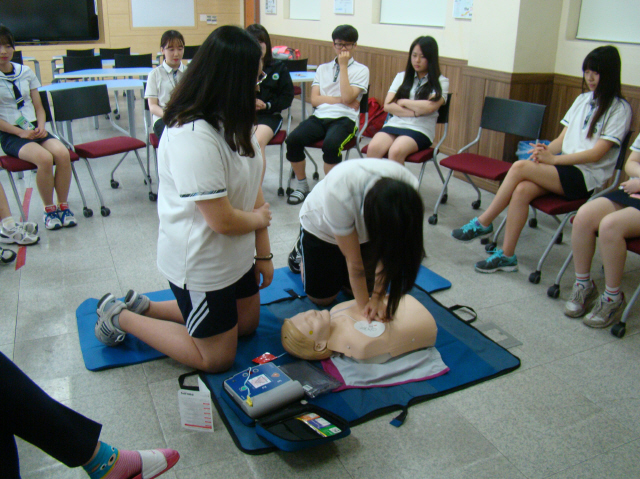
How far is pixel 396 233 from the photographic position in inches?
65.7

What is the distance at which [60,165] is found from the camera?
11.8 ft

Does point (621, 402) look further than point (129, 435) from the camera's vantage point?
Yes

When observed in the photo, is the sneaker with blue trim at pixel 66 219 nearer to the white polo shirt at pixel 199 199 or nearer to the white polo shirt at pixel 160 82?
the white polo shirt at pixel 160 82

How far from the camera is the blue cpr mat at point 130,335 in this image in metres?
Result: 2.21

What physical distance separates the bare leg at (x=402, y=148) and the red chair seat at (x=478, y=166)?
254 millimetres

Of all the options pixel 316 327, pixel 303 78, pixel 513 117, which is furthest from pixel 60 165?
pixel 513 117

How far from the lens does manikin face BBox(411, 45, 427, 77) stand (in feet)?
12.4

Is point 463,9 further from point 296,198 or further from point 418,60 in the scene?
point 296,198

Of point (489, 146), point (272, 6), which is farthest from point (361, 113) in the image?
point (272, 6)

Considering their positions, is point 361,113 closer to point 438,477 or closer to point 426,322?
point 426,322

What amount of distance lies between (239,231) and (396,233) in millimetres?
557

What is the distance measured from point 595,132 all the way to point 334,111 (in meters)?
1.92

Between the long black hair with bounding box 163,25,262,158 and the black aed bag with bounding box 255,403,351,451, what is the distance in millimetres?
923

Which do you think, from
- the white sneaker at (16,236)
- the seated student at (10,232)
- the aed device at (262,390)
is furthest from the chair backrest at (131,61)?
the aed device at (262,390)
